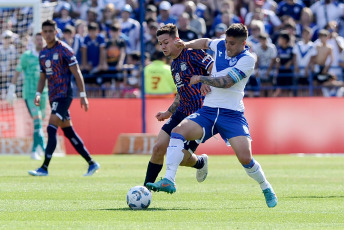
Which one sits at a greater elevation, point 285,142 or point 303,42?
point 303,42

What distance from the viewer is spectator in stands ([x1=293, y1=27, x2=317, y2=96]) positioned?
22.3 meters

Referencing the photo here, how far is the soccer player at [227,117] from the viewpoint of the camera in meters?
9.33

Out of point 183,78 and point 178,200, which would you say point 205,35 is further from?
point 178,200

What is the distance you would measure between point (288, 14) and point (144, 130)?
20.6 feet

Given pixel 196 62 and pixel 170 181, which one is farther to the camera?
pixel 196 62

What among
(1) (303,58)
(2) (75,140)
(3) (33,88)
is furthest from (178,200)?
(1) (303,58)

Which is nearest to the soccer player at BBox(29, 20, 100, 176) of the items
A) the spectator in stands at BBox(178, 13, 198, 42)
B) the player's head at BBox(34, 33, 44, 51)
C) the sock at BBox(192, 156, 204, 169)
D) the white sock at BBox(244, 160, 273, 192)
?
the sock at BBox(192, 156, 204, 169)

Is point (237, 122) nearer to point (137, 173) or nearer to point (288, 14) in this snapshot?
point (137, 173)

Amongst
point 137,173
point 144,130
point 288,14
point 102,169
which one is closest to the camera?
point 137,173

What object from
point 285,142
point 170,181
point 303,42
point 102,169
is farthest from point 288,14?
point 170,181

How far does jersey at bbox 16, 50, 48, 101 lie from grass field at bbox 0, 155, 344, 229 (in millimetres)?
2748

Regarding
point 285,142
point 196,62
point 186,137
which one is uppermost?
point 196,62

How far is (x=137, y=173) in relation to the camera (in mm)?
14750

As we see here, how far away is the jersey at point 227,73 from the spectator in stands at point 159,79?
11544 mm
